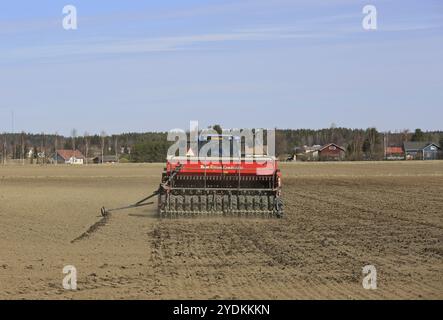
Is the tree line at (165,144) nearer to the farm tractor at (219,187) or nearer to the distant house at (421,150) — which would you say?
the distant house at (421,150)

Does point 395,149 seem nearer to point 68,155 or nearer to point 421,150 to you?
point 421,150

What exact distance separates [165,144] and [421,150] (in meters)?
54.8

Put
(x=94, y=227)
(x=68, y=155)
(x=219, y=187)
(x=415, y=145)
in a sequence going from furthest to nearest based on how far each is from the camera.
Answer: (x=68, y=155)
(x=415, y=145)
(x=219, y=187)
(x=94, y=227)

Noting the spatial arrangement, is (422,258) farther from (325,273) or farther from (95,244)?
(95,244)

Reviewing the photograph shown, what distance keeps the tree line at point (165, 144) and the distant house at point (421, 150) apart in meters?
3.29

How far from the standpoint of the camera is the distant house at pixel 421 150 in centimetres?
13375

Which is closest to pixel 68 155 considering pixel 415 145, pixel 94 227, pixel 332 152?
pixel 332 152

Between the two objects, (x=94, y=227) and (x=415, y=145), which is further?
(x=415, y=145)

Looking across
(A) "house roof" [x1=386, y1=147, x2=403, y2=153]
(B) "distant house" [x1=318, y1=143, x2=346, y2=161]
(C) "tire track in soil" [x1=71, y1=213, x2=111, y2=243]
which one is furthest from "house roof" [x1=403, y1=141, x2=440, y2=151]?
(C) "tire track in soil" [x1=71, y1=213, x2=111, y2=243]

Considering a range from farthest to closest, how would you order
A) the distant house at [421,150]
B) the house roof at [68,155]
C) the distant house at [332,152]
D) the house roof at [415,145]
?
the house roof at [68,155], the house roof at [415,145], the distant house at [421,150], the distant house at [332,152]

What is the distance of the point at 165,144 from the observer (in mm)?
113188

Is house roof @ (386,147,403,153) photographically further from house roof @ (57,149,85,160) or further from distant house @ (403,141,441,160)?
house roof @ (57,149,85,160)

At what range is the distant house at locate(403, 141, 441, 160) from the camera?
439ft

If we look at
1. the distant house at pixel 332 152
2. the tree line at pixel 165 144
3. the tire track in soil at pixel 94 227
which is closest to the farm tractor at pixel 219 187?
the tire track in soil at pixel 94 227
